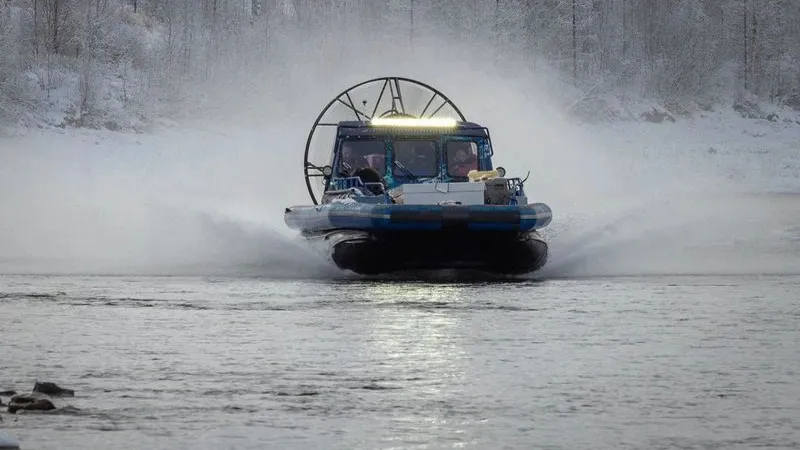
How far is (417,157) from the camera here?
19.6m

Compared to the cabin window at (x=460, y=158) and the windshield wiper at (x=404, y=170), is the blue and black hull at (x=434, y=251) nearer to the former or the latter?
the windshield wiper at (x=404, y=170)

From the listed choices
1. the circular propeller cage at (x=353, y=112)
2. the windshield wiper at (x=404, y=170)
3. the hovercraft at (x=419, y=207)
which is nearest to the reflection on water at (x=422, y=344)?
the hovercraft at (x=419, y=207)

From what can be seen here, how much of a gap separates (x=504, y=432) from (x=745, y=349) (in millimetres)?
3360

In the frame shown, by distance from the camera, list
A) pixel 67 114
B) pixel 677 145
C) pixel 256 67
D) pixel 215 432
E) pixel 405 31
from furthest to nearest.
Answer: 1. pixel 405 31
2. pixel 256 67
3. pixel 677 145
4. pixel 67 114
5. pixel 215 432

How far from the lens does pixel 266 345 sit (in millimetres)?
10617

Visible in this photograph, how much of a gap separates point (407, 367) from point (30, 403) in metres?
2.39

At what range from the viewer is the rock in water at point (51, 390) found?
27.5 ft

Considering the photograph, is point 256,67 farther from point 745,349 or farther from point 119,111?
point 745,349

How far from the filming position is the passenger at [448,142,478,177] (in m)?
19.5

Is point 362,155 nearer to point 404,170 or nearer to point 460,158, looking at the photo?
point 404,170

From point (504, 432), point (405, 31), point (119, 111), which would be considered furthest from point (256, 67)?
point (504, 432)

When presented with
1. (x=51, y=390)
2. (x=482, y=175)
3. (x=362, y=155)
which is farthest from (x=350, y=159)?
(x=51, y=390)

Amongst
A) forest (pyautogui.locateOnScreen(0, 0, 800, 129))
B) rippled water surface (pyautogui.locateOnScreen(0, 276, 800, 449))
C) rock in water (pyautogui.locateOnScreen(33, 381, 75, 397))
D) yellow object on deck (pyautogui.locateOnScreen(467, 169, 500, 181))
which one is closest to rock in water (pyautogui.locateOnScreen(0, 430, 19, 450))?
rippled water surface (pyautogui.locateOnScreen(0, 276, 800, 449))

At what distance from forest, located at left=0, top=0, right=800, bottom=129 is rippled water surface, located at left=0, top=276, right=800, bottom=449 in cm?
2858
